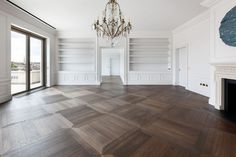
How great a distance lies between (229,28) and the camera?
10.7 ft

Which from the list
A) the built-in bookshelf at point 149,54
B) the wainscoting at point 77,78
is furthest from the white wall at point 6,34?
the built-in bookshelf at point 149,54

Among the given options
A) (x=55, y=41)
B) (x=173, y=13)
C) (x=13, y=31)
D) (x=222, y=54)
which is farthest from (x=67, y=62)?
(x=222, y=54)

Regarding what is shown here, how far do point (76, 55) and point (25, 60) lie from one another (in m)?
2.85

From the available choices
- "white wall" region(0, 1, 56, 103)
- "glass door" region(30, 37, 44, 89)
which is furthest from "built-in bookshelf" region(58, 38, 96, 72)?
"white wall" region(0, 1, 56, 103)

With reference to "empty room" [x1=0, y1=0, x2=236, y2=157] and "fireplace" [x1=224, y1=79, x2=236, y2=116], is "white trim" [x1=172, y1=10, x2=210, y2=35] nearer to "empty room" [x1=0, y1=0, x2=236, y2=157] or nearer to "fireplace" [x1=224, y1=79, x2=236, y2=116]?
"empty room" [x1=0, y1=0, x2=236, y2=157]

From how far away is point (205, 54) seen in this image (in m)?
4.98

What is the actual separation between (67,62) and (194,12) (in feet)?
21.5

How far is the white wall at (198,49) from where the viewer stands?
16.1ft

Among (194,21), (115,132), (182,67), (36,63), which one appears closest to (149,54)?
(182,67)

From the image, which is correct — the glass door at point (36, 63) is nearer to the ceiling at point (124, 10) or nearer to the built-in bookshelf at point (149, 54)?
the ceiling at point (124, 10)

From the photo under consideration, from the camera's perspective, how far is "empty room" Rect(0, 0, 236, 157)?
199cm

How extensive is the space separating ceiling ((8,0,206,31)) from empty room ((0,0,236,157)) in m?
0.04

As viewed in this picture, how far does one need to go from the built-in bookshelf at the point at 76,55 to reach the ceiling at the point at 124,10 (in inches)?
66.8

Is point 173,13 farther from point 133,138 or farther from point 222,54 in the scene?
point 133,138
